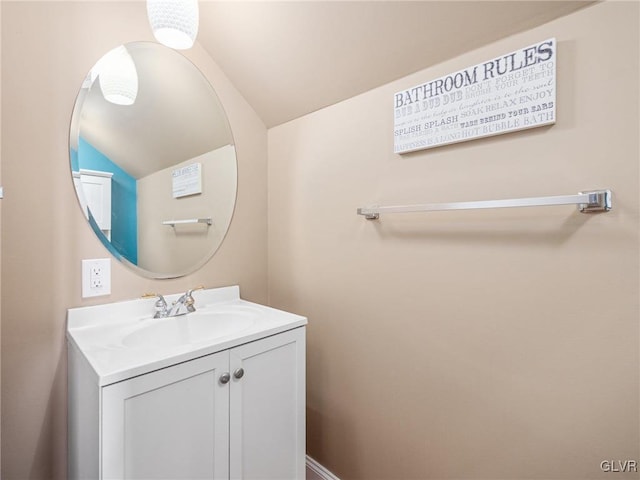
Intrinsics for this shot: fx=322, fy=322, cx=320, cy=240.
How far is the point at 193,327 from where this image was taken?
128 cm

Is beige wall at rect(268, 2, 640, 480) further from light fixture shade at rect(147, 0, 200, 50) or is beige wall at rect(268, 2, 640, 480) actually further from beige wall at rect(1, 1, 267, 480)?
beige wall at rect(1, 1, 267, 480)

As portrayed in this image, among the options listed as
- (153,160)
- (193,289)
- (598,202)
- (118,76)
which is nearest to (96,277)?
(193,289)

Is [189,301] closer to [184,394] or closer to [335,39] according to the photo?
[184,394]

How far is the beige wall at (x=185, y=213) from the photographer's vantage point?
132cm

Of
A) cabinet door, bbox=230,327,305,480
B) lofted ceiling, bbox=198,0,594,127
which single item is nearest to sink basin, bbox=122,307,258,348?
cabinet door, bbox=230,327,305,480

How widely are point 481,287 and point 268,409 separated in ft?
2.65

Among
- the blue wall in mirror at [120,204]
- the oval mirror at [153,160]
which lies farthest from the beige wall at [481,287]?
the blue wall in mirror at [120,204]

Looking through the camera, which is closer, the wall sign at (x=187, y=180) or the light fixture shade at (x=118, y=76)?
the light fixture shade at (x=118, y=76)

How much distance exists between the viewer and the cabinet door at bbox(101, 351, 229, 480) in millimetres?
778

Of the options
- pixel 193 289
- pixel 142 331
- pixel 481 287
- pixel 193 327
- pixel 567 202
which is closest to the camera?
pixel 567 202

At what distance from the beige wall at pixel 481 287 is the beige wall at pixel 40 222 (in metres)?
0.88

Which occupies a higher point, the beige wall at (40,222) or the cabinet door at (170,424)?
the beige wall at (40,222)

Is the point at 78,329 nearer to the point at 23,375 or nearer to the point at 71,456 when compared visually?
the point at 23,375

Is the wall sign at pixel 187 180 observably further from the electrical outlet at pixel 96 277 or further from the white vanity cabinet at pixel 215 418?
the white vanity cabinet at pixel 215 418
